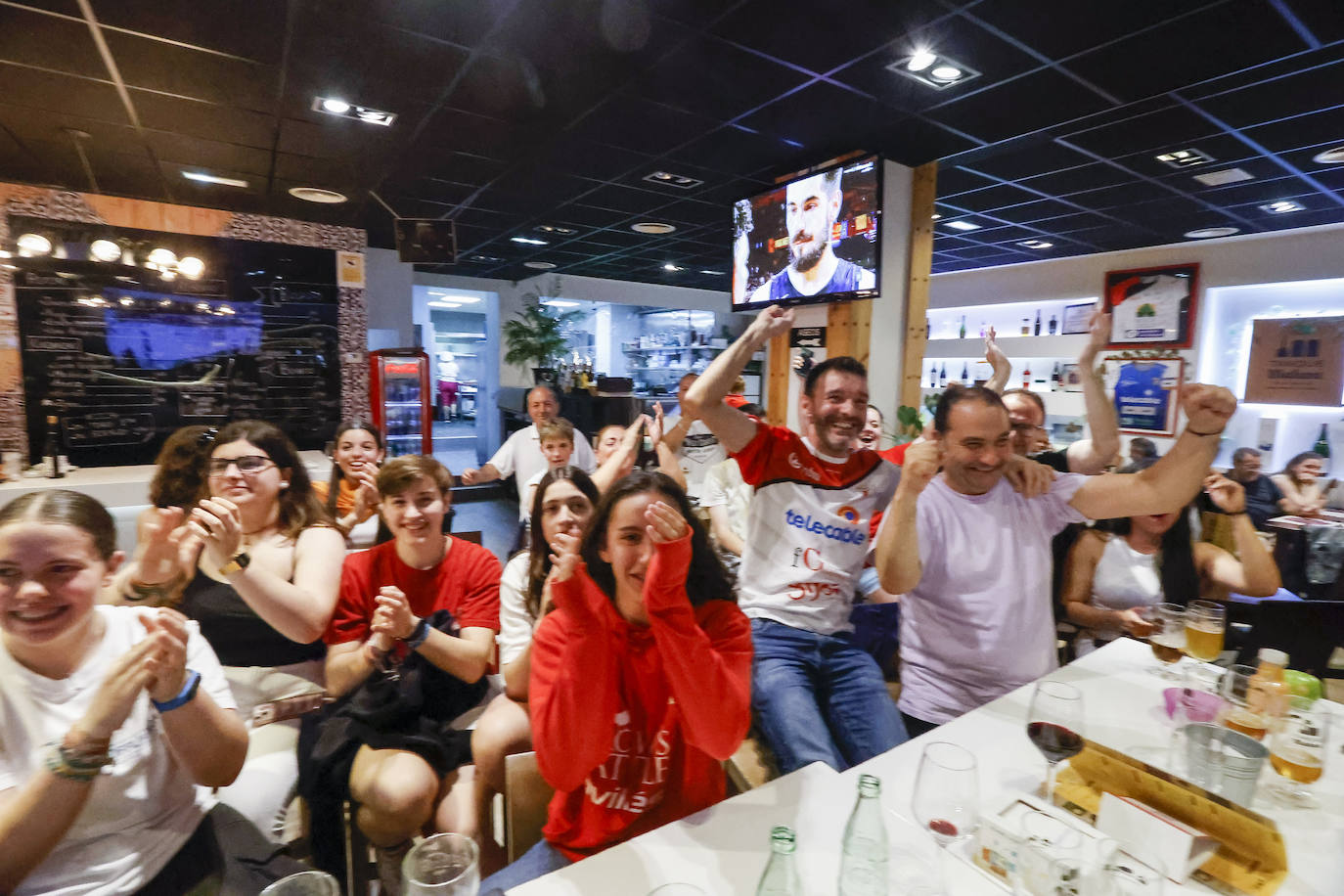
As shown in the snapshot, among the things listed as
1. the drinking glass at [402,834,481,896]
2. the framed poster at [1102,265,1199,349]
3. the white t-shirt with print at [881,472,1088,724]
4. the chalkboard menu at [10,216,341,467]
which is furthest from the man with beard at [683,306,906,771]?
the framed poster at [1102,265,1199,349]

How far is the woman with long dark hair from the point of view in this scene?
7.90 ft

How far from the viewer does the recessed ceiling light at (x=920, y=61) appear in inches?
116

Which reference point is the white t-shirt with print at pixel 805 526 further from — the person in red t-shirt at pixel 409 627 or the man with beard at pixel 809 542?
the person in red t-shirt at pixel 409 627

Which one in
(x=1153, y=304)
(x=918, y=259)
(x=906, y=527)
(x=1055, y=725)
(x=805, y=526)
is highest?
(x=1153, y=304)

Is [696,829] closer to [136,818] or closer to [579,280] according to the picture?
[136,818]

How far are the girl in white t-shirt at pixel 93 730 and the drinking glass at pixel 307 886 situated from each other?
57 cm

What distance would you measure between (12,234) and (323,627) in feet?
19.2

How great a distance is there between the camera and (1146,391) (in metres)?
7.22

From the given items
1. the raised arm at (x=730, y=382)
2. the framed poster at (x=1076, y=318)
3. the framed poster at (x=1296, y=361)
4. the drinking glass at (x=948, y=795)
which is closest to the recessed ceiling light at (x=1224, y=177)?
the framed poster at (x=1296, y=361)

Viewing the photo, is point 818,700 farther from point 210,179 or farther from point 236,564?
point 210,179

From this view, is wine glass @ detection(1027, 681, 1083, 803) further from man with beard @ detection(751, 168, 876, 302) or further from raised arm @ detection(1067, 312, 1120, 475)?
man with beard @ detection(751, 168, 876, 302)

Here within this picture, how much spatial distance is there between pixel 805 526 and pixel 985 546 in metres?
0.59

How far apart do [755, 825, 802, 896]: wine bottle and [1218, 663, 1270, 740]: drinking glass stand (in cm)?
120

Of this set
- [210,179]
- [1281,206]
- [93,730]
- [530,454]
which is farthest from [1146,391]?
[210,179]
